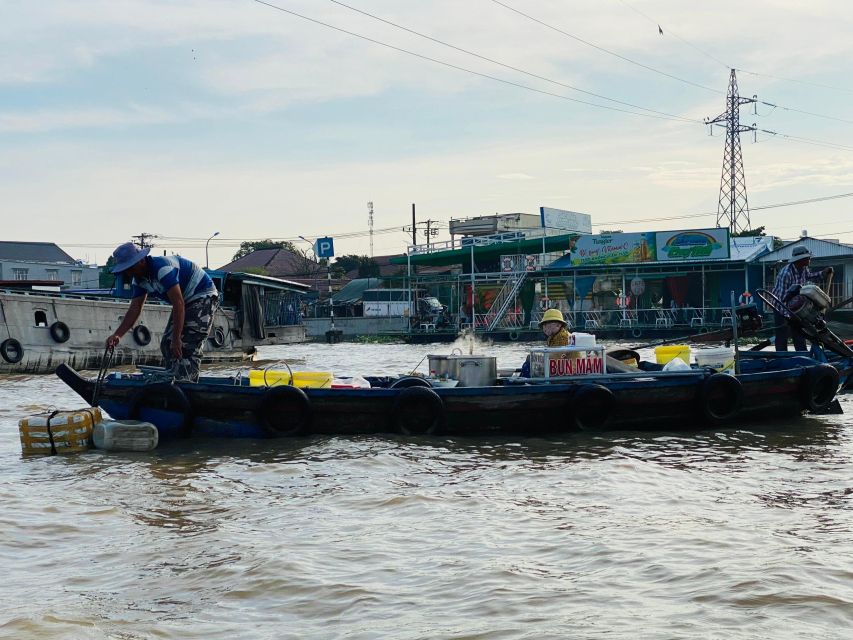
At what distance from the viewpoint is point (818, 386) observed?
1081 centimetres

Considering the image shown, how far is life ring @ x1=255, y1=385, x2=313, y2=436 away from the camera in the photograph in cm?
978

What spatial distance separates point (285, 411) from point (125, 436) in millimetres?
1613

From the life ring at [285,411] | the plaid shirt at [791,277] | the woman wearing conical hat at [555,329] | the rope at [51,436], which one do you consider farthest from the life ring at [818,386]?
the rope at [51,436]

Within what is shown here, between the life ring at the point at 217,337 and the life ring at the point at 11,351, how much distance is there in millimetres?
7951

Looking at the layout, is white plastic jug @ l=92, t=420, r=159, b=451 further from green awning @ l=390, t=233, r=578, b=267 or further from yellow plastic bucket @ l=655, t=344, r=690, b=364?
green awning @ l=390, t=233, r=578, b=267

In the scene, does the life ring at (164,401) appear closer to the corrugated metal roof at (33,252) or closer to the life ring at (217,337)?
the life ring at (217,337)

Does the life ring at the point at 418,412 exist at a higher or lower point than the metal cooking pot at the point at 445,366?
lower

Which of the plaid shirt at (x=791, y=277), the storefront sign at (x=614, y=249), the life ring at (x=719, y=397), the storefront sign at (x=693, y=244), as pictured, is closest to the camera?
the life ring at (x=719, y=397)

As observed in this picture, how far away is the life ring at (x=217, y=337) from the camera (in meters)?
29.5

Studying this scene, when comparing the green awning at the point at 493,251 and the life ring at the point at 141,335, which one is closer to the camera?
the life ring at the point at 141,335

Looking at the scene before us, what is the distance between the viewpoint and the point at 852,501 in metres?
6.74

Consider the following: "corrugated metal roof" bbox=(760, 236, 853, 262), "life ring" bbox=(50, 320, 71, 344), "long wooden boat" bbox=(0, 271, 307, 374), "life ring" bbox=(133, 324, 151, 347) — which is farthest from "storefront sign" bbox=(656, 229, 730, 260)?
"life ring" bbox=(50, 320, 71, 344)

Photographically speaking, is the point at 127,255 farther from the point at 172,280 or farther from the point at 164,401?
the point at 164,401

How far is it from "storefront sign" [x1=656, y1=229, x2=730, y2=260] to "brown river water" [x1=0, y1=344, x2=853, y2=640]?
99.3 ft
